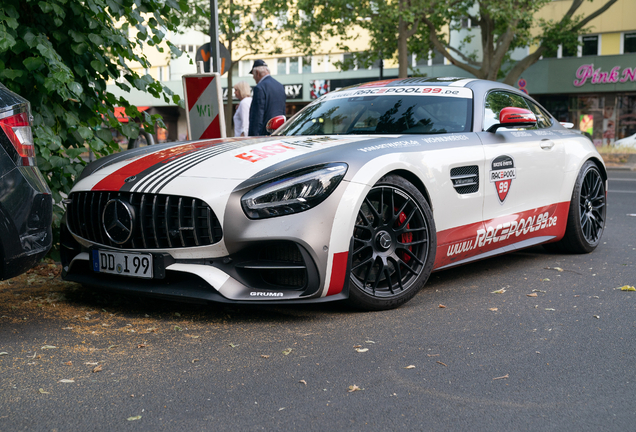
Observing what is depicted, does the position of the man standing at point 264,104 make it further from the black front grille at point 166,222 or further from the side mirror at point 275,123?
the black front grille at point 166,222

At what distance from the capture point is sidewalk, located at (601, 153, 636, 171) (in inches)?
849

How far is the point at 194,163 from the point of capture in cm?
398

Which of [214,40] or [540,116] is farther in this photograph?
[214,40]

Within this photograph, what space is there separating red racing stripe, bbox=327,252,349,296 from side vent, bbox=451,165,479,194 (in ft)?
3.87

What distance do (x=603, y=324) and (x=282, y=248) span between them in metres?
1.81

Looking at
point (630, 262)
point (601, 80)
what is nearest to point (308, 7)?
point (601, 80)

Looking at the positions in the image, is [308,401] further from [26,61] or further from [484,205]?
[26,61]

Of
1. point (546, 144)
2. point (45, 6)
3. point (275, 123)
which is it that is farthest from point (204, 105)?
point (546, 144)

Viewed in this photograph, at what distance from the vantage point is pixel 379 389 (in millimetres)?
2818

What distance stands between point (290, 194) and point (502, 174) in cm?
198

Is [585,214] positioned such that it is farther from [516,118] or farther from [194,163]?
[194,163]

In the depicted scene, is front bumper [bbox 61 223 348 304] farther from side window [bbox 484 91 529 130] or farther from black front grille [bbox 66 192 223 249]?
side window [bbox 484 91 529 130]

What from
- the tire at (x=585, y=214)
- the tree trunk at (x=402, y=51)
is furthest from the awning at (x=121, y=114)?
the tree trunk at (x=402, y=51)

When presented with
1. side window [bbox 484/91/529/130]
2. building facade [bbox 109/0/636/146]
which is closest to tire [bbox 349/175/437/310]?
side window [bbox 484/91/529/130]
